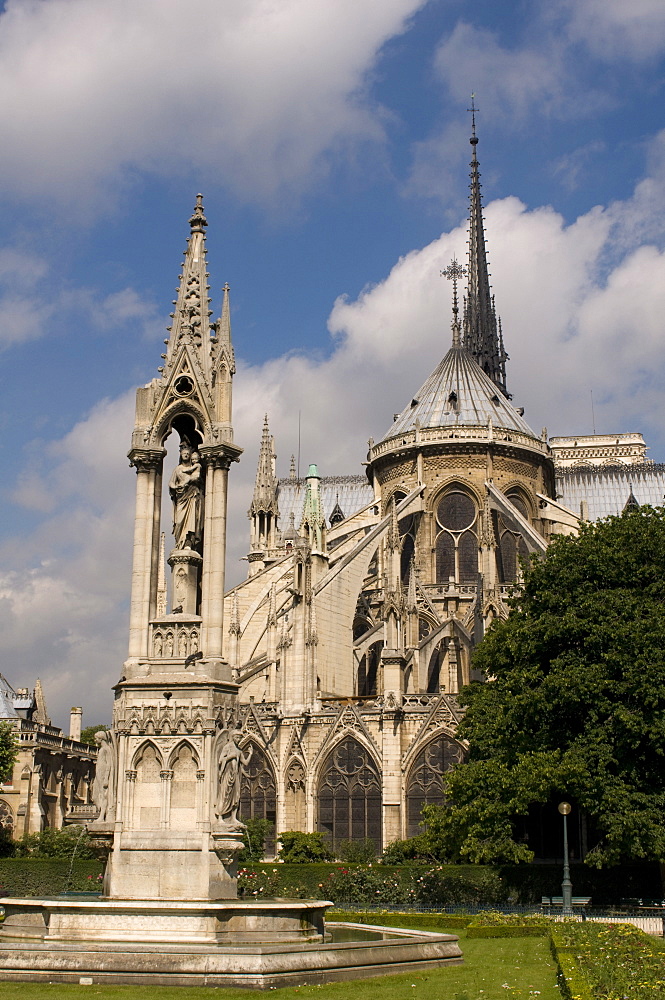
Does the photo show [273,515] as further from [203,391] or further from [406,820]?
[203,391]

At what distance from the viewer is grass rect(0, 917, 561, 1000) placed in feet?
38.3

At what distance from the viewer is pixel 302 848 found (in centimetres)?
4178

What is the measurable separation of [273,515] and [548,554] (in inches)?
1736

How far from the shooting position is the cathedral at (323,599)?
54.7 ft

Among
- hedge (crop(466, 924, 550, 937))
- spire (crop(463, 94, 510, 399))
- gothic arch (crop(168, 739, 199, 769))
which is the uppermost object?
spire (crop(463, 94, 510, 399))

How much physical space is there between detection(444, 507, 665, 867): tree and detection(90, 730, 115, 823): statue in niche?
1728 centimetres

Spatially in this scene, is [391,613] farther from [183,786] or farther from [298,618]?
[183,786]

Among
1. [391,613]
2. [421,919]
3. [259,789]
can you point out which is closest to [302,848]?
[259,789]

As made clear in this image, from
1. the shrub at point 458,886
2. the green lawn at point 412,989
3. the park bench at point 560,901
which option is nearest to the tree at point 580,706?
the shrub at point 458,886

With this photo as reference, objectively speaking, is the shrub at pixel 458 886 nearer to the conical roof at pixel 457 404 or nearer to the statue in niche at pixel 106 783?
the statue in niche at pixel 106 783

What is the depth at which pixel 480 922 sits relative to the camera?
2389 centimetres

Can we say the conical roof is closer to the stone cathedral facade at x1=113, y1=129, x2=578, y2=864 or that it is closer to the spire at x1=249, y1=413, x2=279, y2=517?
the stone cathedral facade at x1=113, y1=129, x2=578, y2=864

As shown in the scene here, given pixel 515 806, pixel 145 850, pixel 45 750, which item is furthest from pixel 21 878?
pixel 45 750

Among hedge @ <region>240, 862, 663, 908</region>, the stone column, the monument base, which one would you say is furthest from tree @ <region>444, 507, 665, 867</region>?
the stone column
